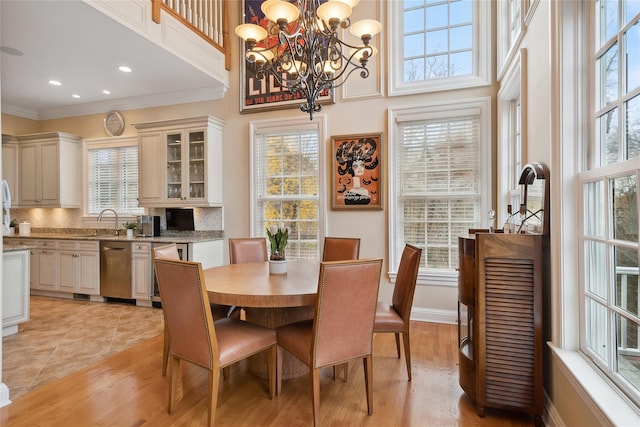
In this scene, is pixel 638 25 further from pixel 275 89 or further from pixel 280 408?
pixel 275 89

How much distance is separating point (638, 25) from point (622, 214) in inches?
28.5

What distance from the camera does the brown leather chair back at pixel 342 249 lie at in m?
3.31

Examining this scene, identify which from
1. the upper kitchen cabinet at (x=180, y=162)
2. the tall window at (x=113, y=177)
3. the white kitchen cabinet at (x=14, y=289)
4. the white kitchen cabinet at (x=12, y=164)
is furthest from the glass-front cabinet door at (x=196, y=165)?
the white kitchen cabinet at (x=12, y=164)

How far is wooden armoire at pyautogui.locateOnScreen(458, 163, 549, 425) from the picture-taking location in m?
1.98

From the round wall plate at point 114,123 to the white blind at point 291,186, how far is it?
239 cm

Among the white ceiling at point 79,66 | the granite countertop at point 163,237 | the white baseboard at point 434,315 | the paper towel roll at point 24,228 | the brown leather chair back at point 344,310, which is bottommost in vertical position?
the white baseboard at point 434,315

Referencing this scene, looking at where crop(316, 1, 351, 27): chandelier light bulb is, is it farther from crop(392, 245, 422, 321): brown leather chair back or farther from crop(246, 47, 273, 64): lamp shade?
crop(392, 245, 422, 321): brown leather chair back

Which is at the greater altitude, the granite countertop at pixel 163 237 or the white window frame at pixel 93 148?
the white window frame at pixel 93 148

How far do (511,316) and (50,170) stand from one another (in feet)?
21.2

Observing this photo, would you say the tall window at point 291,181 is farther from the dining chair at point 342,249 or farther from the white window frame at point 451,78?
the white window frame at point 451,78

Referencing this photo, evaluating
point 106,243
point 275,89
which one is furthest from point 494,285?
point 106,243

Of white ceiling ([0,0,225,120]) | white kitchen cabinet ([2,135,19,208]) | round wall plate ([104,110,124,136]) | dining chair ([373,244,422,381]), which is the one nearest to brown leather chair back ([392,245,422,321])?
dining chair ([373,244,422,381])

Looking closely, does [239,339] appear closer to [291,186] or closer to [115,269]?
[291,186]

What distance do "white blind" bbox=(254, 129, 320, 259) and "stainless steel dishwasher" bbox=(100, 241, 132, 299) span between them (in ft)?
5.90
